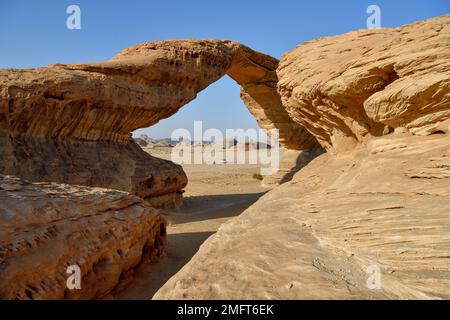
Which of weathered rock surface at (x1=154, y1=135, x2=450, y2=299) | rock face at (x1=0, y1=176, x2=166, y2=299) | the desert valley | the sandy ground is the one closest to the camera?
weathered rock surface at (x1=154, y1=135, x2=450, y2=299)

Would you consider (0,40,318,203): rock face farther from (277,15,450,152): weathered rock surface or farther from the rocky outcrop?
the rocky outcrop

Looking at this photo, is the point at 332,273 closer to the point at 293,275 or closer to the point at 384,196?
the point at 293,275

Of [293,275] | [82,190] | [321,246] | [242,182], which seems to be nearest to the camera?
[293,275]

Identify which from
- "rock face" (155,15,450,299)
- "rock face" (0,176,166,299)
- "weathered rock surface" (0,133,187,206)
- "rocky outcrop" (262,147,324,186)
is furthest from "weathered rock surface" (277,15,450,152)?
"rocky outcrop" (262,147,324,186)

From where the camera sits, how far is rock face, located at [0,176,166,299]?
3539 mm

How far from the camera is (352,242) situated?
9.30ft

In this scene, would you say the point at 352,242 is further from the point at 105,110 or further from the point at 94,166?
the point at 105,110

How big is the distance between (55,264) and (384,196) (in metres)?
4.09

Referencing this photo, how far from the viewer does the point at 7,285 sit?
3266 millimetres

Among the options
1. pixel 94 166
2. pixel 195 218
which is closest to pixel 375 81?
pixel 195 218

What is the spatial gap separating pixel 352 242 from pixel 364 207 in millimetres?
660

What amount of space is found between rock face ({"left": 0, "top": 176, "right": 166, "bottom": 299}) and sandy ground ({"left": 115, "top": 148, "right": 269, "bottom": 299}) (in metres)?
0.40
